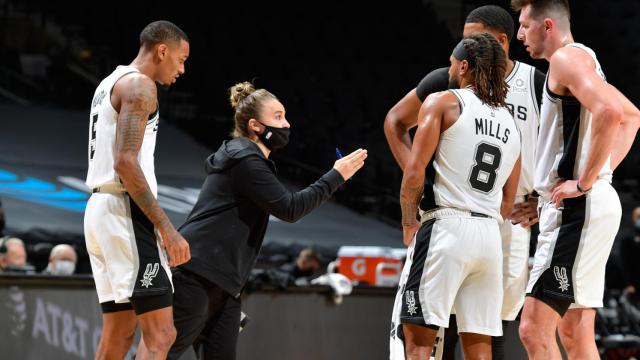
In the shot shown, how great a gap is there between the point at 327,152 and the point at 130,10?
5188 mm

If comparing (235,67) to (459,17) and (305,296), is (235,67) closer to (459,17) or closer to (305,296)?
(459,17)

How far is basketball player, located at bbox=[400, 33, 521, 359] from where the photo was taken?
376 centimetres

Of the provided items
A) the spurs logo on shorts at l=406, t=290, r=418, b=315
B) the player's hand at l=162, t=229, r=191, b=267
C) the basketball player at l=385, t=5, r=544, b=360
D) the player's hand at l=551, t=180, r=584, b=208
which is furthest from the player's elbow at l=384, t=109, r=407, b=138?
the player's hand at l=162, t=229, r=191, b=267

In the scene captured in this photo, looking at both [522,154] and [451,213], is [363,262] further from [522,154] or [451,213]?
[451,213]

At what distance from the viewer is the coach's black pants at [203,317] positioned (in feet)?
13.2

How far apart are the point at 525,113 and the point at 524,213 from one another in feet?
1.56

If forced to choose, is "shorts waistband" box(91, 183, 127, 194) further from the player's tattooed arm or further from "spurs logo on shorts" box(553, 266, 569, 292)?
"spurs logo on shorts" box(553, 266, 569, 292)

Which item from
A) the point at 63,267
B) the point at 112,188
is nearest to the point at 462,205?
the point at 112,188

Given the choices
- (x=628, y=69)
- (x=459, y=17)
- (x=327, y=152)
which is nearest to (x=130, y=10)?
(x=327, y=152)

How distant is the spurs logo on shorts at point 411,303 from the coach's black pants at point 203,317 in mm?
845

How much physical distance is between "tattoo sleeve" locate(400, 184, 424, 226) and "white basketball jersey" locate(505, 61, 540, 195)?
0.68 meters

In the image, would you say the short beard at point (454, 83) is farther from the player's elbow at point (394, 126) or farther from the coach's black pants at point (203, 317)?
the coach's black pants at point (203, 317)

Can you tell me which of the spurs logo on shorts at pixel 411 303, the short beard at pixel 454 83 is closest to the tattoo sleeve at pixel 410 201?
the spurs logo on shorts at pixel 411 303

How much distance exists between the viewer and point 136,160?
3.84m
